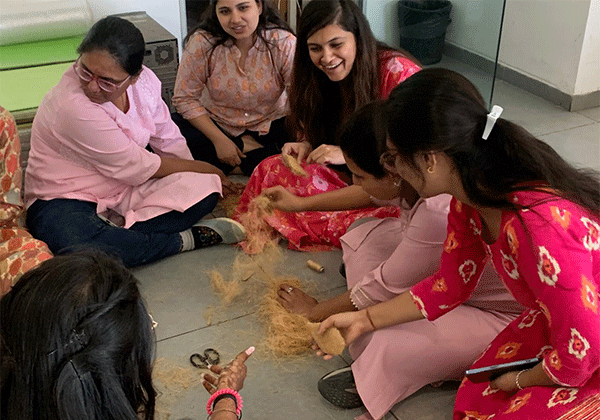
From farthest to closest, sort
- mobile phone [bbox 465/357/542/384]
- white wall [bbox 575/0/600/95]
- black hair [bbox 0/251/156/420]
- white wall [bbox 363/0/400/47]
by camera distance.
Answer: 1. white wall [bbox 363/0/400/47]
2. white wall [bbox 575/0/600/95]
3. mobile phone [bbox 465/357/542/384]
4. black hair [bbox 0/251/156/420]

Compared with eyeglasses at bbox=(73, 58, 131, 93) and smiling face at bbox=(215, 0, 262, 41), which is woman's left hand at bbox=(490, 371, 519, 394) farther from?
smiling face at bbox=(215, 0, 262, 41)

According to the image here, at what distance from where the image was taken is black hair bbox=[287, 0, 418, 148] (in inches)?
94.9

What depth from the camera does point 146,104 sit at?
2.77 metres

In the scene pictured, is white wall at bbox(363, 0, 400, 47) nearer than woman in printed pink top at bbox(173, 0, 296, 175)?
No

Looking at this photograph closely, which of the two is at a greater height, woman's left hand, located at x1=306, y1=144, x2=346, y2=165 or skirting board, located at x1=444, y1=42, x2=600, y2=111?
woman's left hand, located at x1=306, y1=144, x2=346, y2=165

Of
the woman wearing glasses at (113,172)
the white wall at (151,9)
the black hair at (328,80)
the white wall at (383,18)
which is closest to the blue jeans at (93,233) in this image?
the woman wearing glasses at (113,172)

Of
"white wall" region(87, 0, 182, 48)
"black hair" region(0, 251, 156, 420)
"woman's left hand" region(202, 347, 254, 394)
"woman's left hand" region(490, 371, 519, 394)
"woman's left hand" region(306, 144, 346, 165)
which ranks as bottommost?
"woman's left hand" region(490, 371, 519, 394)

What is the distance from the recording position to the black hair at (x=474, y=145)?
1.42 metres

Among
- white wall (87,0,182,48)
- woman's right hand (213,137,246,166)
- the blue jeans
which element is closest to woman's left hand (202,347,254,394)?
the blue jeans

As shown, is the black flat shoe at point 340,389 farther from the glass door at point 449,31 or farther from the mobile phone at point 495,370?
the glass door at point 449,31

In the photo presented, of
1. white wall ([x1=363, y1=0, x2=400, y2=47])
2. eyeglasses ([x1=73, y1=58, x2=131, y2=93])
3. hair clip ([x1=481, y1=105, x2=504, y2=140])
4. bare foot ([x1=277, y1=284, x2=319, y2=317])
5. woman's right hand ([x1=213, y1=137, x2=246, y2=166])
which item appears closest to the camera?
hair clip ([x1=481, y1=105, x2=504, y2=140])

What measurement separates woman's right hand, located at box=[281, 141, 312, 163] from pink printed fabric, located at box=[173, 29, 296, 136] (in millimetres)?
418

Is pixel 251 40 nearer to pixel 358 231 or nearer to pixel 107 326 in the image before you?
pixel 358 231

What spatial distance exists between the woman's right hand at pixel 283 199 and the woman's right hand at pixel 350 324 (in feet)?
2.24
